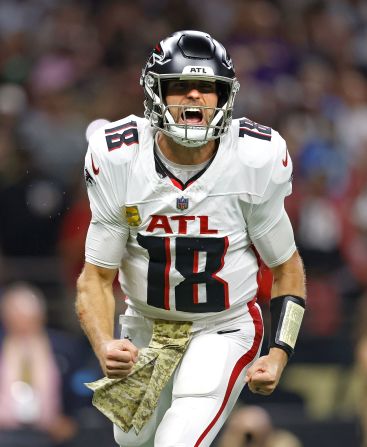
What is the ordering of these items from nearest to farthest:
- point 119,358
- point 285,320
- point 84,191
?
point 119,358 → point 285,320 → point 84,191

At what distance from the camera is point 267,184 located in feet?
17.8

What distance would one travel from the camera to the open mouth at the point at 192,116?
17.4 ft

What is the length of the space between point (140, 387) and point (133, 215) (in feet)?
2.40

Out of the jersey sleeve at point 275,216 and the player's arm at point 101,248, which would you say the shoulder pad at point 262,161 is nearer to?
the jersey sleeve at point 275,216

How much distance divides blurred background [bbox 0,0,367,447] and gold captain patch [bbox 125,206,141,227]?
118 inches

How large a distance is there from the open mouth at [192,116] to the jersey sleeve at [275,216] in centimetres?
37

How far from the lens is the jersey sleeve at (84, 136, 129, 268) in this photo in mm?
5422

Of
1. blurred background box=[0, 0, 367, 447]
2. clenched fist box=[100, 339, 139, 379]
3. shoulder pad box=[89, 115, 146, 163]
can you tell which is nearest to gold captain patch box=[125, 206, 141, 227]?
shoulder pad box=[89, 115, 146, 163]

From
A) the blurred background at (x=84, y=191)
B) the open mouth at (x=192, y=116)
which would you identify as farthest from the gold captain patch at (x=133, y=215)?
the blurred background at (x=84, y=191)

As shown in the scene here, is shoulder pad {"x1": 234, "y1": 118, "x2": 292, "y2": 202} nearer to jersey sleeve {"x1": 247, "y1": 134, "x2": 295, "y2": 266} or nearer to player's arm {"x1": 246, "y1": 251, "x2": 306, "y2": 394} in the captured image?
jersey sleeve {"x1": 247, "y1": 134, "x2": 295, "y2": 266}

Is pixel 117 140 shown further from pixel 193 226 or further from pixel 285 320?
pixel 285 320

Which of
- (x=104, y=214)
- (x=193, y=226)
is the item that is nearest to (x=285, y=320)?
(x=193, y=226)

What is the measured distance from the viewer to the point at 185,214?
17.7 feet

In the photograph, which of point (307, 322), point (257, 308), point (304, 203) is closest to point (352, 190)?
point (304, 203)
